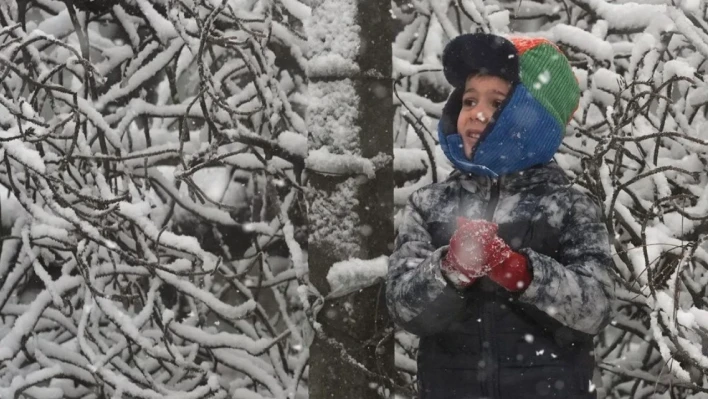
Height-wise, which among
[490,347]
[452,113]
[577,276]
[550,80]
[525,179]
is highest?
[550,80]

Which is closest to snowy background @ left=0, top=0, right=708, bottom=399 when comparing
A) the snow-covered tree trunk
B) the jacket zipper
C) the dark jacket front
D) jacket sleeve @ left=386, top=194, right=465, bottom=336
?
the snow-covered tree trunk

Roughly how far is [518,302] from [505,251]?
0.23 metres

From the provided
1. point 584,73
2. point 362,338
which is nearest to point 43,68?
point 362,338

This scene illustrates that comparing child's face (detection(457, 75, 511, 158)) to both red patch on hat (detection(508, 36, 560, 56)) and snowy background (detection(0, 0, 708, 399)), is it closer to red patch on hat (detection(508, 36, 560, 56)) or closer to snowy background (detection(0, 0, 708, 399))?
red patch on hat (detection(508, 36, 560, 56))

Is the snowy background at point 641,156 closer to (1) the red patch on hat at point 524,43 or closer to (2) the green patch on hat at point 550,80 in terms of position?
(2) the green patch on hat at point 550,80

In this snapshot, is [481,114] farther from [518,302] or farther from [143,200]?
[143,200]

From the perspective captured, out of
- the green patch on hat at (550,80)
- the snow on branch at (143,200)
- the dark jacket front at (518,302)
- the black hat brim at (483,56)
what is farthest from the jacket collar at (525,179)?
the snow on branch at (143,200)

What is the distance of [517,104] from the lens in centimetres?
193

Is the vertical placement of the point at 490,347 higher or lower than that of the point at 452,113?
Result: lower

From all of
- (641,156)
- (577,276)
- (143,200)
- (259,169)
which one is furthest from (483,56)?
(143,200)

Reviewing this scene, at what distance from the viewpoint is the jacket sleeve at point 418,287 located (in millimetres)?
1806

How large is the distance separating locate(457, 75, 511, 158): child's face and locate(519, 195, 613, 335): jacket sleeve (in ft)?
1.06

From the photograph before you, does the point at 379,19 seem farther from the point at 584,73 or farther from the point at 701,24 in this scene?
the point at 584,73

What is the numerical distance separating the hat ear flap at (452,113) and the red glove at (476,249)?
0.43 metres
